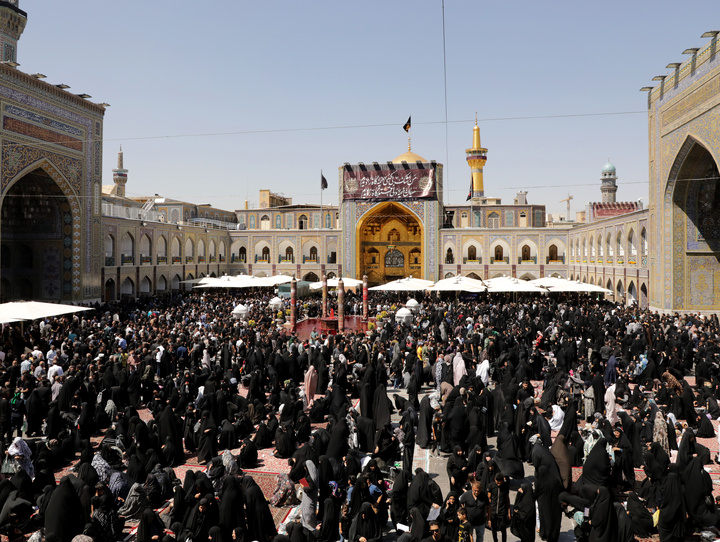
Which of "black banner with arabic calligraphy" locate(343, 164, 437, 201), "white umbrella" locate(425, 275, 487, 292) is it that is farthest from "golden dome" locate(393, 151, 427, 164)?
"white umbrella" locate(425, 275, 487, 292)

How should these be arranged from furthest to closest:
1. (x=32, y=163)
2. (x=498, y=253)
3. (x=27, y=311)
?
→ 1. (x=498, y=253)
2. (x=32, y=163)
3. (x=27, y=311)

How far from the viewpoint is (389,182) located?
31312 mm

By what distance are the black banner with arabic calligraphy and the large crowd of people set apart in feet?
59.6

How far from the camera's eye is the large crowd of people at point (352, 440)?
5008 millimetres

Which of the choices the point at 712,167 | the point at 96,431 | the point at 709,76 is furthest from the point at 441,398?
the point at 712,167

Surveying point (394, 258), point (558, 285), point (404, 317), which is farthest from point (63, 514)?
point (394, 258)

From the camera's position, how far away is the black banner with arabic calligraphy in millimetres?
31047

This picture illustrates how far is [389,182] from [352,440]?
987 inches

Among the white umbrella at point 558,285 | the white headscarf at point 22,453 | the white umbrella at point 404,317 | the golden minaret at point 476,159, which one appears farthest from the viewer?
the golden minaret at point 476,159

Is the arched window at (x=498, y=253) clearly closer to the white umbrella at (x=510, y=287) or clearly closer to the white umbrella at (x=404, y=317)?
the white umbrella at (x=510, y=287)

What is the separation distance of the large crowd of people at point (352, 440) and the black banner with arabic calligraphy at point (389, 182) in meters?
18.2

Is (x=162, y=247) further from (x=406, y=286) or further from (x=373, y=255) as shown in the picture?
(x=406, y=286)

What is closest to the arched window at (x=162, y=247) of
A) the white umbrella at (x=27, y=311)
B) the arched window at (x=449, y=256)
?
the white umbrella at (x=27, y=311)

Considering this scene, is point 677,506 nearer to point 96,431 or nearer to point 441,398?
point 441,398
